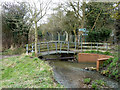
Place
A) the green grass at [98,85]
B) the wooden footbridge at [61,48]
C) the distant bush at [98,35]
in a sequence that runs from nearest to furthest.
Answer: the green grass at [98,85]
the wooden footbridge at [61,48]
the distant bush at [98,35]

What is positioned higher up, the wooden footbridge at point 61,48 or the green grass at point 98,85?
the wooden footbridge at point 61,48

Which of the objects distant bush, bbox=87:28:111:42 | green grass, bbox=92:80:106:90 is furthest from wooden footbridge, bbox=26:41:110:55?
green grass, bbox=92:80:106:90

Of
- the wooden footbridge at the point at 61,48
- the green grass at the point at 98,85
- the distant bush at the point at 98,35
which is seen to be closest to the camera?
the green grass at the point at 98,85

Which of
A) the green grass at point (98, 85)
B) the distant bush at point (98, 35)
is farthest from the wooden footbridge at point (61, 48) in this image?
the green grass at point (98, 85)

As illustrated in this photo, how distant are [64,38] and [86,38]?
6.44 metres

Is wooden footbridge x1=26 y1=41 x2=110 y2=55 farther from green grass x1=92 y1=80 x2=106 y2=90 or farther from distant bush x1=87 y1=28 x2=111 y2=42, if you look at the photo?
green grass x1=92 y1=80 x2=106 y2=90

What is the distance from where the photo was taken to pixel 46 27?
72.5 ft

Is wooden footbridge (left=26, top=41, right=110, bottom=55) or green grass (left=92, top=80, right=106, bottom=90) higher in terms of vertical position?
wooden footbridge (left=26, top=41, right=110, bottom=55)

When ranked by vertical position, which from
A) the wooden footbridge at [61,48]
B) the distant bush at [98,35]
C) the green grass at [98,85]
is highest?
the distant bush at [98,35]

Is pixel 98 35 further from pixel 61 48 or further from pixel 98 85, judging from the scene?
pixel 98 85

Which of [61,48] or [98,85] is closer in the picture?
[98,85]

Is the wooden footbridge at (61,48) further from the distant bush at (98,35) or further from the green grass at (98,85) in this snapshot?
the green grass at (98,85)

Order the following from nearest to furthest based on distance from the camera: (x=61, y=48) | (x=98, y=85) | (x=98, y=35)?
1. (x=98, y=85)
2. (x=61, y=48)
3. (x=98, y=35)

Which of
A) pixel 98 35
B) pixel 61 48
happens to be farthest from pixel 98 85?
pixel 98 35
